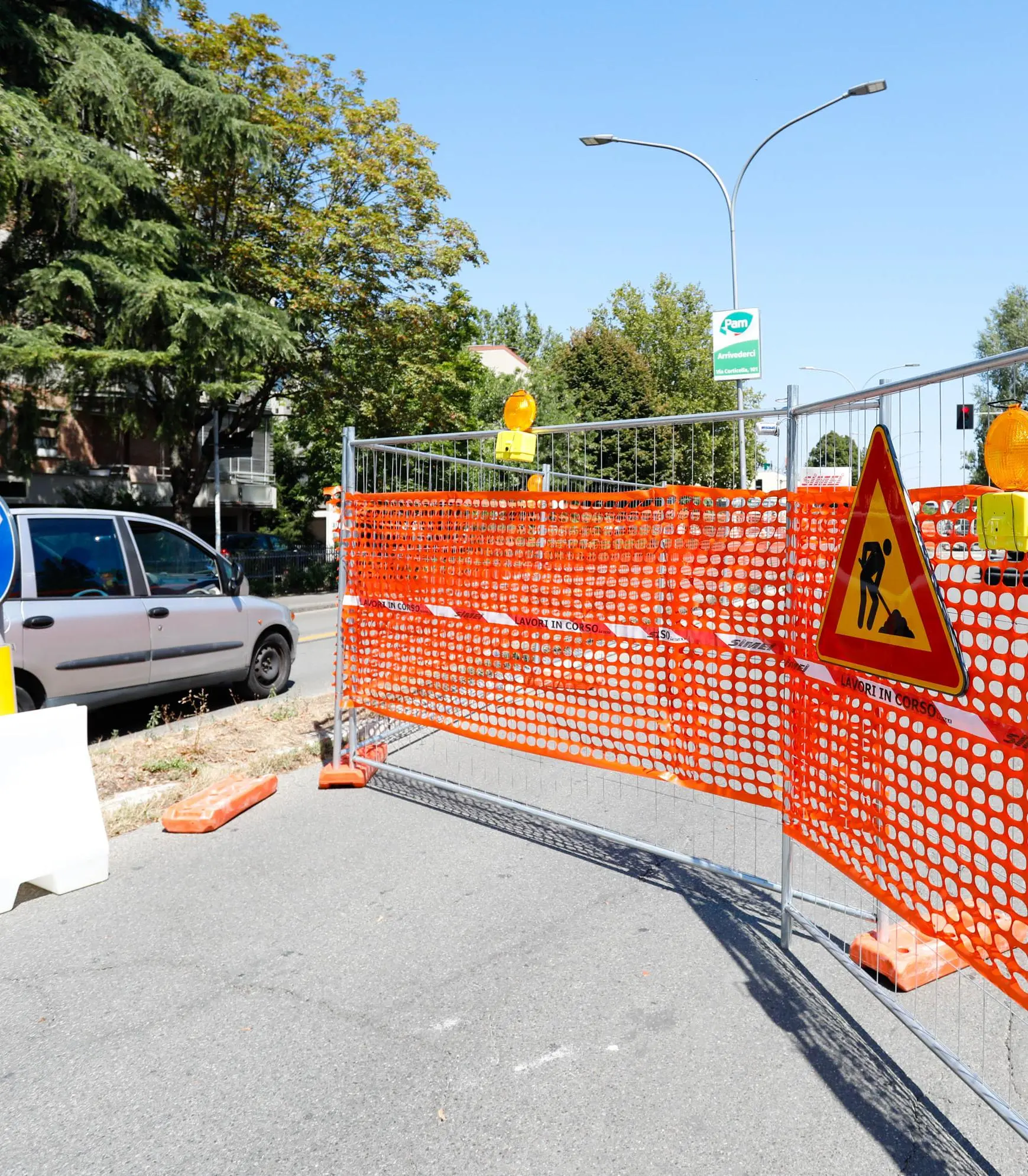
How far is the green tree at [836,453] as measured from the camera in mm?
3758

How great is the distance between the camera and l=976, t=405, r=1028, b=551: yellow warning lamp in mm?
2518

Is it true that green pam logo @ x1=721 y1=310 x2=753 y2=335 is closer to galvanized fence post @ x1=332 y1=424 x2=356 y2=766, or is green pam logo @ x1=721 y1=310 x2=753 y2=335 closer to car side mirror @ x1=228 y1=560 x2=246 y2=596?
car side mirror @ x1=228 y1=560 x2=246 y2=596

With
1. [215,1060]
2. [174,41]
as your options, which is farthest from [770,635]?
[174,41]

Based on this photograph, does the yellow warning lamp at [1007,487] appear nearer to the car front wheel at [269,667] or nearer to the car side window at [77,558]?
the car side window at [77,558]

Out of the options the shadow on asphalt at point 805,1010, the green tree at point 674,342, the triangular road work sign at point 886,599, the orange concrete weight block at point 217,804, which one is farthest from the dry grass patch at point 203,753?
the green tree at point 674,342

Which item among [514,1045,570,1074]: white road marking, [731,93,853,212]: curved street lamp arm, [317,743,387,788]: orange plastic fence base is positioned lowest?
[514,1045,570,1074]: white road marking

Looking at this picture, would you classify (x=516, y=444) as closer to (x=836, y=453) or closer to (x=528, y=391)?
(x=836, y=453)

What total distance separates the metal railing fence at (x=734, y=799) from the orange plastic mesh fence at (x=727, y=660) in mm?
123

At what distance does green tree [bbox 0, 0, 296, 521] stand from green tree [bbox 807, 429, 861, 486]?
13967 millimetres

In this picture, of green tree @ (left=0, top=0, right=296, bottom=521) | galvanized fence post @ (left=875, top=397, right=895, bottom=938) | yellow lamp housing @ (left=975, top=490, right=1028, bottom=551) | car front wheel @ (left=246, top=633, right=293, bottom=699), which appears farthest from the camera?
green tree @ (left=0, top=0, right=296, bottom=521)

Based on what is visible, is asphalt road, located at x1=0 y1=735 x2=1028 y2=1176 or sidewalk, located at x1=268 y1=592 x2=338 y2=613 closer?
asphalt road, located at x1=0 y1=735 x2=1028 y2=1176

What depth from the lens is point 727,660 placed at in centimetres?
440

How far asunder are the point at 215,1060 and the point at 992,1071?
2.57m

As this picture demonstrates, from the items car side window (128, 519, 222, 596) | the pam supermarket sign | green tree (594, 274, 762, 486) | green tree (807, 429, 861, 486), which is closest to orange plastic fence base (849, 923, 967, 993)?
green tree (807, 429, 861, 486)
